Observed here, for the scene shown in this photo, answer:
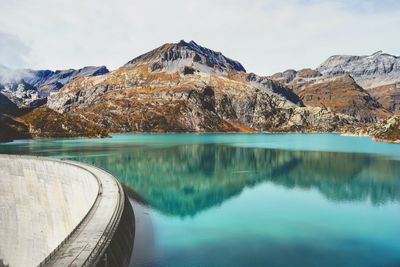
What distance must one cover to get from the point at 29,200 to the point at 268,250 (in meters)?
33.6

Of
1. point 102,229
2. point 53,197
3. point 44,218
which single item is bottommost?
point 44,218

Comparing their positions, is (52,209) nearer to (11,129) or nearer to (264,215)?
(264,215)

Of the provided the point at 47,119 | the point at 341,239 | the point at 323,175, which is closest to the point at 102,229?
the point at 341,239

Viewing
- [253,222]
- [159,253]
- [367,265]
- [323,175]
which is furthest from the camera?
[323,175]

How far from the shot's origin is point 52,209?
1634 inches

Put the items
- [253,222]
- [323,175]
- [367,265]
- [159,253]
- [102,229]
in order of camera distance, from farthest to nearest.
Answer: [323,175] → [253,222] → [159,253] → [367,265] → [102,229]

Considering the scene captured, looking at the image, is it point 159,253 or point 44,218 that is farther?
point 44,218

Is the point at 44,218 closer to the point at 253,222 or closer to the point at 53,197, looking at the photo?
the point at 53,197

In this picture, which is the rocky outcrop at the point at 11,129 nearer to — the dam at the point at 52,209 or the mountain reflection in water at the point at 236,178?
the mountain reflection in water at the point at 236,178

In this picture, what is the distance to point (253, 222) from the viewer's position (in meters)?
36.3

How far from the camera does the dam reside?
24250mm

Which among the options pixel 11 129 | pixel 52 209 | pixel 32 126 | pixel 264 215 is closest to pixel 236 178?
pixel 264 215

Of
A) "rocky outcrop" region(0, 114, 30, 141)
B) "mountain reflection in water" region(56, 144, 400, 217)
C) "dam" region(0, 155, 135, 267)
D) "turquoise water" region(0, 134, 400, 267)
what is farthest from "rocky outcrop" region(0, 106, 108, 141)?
"dam" region(0, 155, 135, 267)

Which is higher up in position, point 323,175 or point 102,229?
point 102,229
